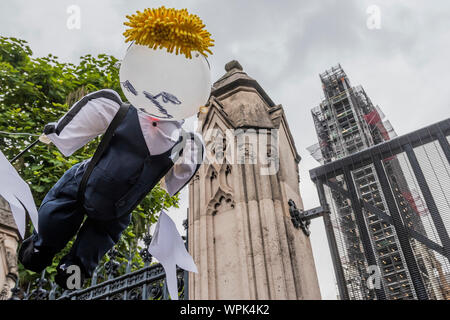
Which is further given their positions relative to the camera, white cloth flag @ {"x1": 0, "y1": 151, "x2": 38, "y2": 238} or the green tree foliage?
the green tree foliage

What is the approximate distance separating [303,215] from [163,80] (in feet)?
6.14

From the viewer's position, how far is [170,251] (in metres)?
2.01

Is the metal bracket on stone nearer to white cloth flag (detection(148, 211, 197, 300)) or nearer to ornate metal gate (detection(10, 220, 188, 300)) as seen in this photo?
ornate metal gate (detection(10, 220, 188, 300))

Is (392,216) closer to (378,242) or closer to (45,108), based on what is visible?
(378,242)

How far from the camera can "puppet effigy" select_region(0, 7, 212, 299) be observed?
1.52 metres

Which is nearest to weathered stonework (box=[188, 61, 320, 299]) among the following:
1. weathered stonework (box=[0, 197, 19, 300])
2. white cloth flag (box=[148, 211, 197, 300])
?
white cloth flag (box=[148, 211, 197, 300])

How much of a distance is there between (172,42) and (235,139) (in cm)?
173

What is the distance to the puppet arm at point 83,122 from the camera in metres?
1.78

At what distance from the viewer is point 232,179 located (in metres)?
3.04

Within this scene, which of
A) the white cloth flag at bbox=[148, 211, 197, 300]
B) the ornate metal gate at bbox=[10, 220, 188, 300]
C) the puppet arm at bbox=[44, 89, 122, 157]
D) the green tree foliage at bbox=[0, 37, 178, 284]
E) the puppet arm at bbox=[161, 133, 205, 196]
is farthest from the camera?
the green tree foliage at bbox=[0, 37, 178, 284]

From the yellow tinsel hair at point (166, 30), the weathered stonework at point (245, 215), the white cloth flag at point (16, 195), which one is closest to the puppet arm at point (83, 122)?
the white cloth flag at point (16, 195)

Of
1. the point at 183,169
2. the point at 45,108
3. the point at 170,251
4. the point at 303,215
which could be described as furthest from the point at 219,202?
the point at 45,108

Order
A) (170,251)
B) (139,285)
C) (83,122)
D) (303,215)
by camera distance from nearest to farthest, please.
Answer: (83,122) < (170,251) < (303,215) < (139,285)

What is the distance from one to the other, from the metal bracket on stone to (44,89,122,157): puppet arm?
170 cm
